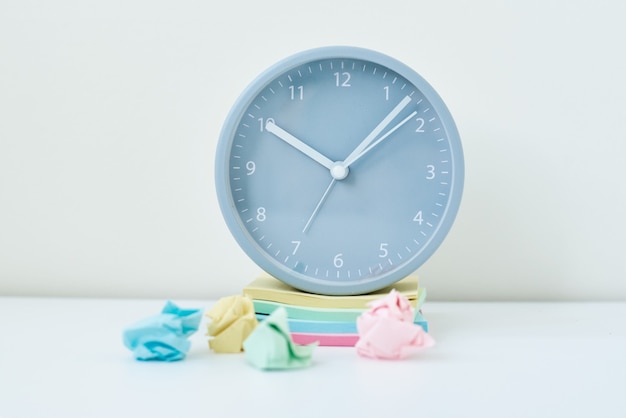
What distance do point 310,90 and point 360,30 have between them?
289 millimetres

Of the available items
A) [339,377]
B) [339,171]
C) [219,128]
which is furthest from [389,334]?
[219,128]

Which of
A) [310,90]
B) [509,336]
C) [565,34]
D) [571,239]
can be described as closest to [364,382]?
[509,336]

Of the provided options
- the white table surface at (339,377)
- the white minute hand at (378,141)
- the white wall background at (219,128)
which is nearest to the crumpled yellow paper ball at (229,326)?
the white table surface at (339,377)

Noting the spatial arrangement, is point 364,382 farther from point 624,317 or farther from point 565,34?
point 565,34

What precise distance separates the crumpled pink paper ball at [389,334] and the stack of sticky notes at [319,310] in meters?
0.06

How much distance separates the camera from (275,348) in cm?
94

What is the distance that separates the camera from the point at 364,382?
89 cm

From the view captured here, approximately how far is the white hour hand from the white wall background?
300 millimetres

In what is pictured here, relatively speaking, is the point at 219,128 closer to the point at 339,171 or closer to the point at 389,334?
the point at 339,171

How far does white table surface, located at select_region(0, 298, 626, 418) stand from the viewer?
792mm

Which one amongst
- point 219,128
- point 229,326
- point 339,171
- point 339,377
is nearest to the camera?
point 339,377

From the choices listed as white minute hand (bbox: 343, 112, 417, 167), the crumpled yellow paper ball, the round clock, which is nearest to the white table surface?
the crumpled yellow paper ball

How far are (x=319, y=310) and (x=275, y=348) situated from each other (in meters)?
0.17

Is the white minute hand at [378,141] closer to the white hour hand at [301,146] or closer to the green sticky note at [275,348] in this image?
the white hour hand at [301,146]
